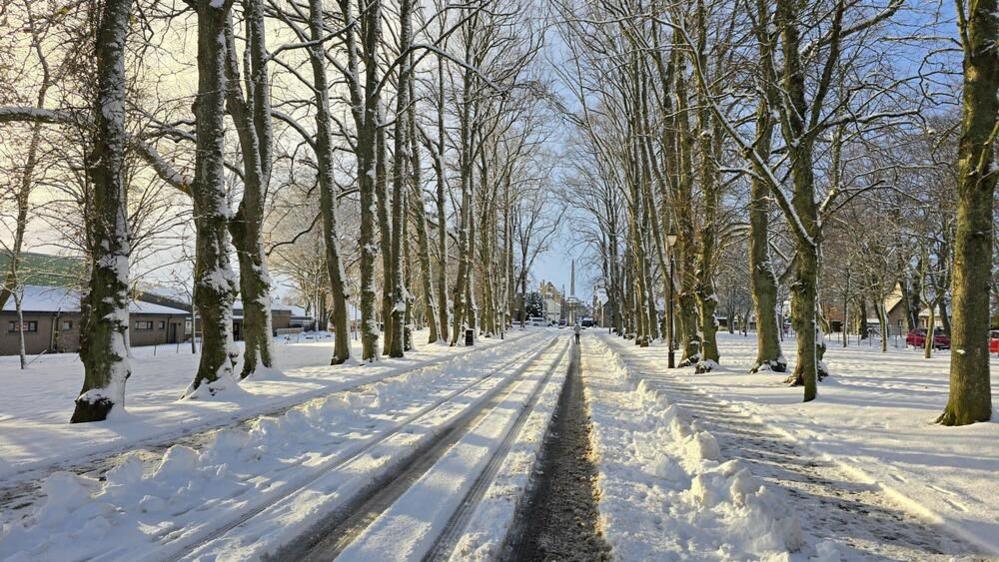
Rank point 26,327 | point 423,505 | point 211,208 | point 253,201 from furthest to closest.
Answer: point 26,327, point 253,201, point 211,208, point 423,505

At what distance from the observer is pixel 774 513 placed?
3977 mm

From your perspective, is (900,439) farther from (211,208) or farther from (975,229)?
(211,208)

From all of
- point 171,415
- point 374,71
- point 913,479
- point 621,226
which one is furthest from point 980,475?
point 621,226

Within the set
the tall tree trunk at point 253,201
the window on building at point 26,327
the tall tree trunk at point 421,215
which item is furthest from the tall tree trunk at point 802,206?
the window on building at point 26,327

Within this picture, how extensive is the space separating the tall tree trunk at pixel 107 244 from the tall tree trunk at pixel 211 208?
209 cm

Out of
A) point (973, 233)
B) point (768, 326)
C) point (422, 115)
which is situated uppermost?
point (422, 115)

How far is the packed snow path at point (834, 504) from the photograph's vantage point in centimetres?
391

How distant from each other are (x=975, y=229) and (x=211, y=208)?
40.6 ft

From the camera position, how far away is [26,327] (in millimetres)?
32375

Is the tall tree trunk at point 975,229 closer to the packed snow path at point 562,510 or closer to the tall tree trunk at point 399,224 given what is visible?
the packed snow path at point 562,510

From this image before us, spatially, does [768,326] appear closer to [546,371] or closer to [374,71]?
[546,371]

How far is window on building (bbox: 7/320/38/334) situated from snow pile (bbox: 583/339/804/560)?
38391 mm

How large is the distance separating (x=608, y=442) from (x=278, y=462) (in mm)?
3932

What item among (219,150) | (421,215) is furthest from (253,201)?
(421,215)
